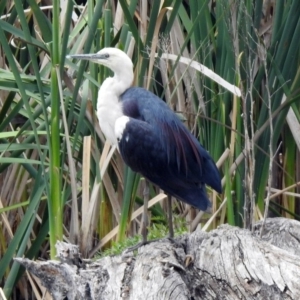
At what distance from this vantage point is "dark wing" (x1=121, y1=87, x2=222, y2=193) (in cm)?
266

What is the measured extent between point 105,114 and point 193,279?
2.79ft

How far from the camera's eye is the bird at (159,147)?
2643 millimetres

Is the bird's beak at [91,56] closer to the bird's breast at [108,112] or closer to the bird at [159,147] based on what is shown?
the bird at [159,147]

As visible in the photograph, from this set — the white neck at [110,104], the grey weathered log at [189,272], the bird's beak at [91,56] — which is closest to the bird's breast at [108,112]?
the white neck at [110,104]

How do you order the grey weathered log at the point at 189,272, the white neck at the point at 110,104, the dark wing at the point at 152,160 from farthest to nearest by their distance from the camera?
the white neck at the point at 110,104 → the dark wing at the point at 152,160 → the grey weathered log at the point at 189,272

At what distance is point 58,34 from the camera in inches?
102

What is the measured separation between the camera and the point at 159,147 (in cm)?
268

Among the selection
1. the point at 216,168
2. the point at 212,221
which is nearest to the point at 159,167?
the point at 216,168

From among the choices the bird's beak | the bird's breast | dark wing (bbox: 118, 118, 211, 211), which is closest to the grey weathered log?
dark wing (bbox: 118, 118, 211, 211)

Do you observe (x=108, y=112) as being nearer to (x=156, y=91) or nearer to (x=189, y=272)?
(x=156, y=91)

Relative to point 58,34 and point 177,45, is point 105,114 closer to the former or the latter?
point 58,34

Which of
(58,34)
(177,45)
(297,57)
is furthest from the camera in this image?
(177,45)

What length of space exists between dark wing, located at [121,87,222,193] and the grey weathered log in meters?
0.39

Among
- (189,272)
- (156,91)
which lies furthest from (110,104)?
(189,272)
